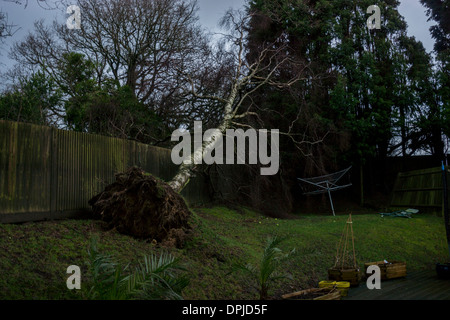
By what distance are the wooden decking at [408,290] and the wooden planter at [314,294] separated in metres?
0.34

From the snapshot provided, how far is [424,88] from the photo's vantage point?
2005 centimetres

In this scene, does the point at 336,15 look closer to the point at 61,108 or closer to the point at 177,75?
the point at 177,75

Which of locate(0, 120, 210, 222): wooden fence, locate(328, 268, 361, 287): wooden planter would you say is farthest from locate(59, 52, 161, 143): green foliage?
locate(328, 268, 361, 287): wooden planter

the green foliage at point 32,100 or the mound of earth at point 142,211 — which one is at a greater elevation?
the green foliage at point 32,100

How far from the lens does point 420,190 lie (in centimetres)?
1677

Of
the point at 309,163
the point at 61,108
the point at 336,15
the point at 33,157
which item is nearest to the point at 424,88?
the point at 336,15

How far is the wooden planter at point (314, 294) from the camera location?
5.85 metres

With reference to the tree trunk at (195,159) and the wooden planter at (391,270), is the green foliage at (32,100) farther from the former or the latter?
the wooden planter at (391,270)

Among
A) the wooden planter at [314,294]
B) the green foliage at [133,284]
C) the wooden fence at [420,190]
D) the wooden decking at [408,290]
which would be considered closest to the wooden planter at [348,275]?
the wooden decking at [408,290]

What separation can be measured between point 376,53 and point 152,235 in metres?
18.4

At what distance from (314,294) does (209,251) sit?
75.8 inches

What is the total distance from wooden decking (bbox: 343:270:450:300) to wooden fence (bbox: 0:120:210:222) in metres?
5.14

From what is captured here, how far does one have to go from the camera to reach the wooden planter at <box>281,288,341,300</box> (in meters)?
5.85

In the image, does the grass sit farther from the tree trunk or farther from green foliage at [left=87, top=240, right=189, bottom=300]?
the tree trunk
